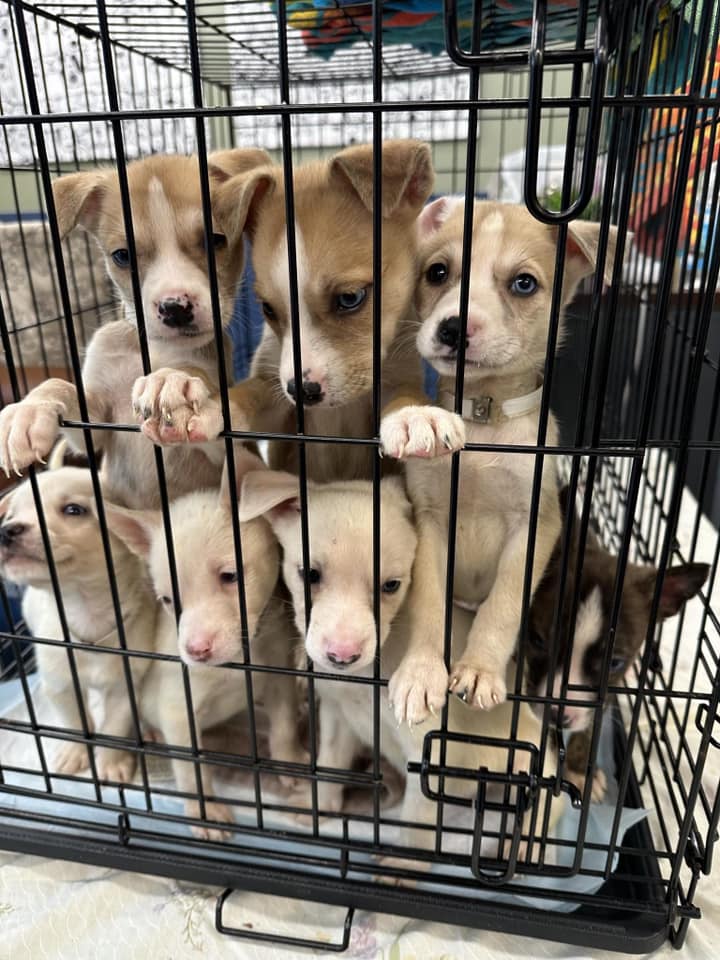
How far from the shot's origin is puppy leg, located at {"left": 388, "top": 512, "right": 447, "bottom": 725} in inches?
37.0

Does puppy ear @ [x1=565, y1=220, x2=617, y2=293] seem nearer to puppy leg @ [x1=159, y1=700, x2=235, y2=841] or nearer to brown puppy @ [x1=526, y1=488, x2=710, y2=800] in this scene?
brown puppy @ [x1=526, y1=488, x2=710, y2=800]

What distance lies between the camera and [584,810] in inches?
39.9

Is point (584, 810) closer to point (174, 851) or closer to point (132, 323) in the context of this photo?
point (174, 851)

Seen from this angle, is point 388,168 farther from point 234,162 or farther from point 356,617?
point 356,617

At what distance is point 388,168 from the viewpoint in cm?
101

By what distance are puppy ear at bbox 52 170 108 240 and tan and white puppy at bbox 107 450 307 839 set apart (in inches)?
18.0

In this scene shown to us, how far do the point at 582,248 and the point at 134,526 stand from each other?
0.84m

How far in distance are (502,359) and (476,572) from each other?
374 mm

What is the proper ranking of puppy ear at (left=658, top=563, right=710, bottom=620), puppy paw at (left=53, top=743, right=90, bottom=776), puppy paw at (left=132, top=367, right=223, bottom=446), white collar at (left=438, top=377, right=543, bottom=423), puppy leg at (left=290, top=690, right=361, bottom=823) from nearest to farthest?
puppy paw at (left=132, top=367, right=223, bottom=446) → white collar at (left=438, top=377, right=543, bottom=423) → puppy ear at (left=658, top=563, right=710, bottom=620) → puppy leg at (left=290, top=690, right=361, bottom=823) → puppy paw at (left=53, top=743, right=90, bottom=776)

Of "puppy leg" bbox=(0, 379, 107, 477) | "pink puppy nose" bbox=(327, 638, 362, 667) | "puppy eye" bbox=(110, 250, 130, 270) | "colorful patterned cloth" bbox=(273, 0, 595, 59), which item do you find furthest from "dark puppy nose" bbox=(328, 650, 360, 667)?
"colorful patterned cloth" bbox=(273, 0, 595, 59)

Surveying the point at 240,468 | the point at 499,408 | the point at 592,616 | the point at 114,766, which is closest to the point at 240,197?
the point at 240,468

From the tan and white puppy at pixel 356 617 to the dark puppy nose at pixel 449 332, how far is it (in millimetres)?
269

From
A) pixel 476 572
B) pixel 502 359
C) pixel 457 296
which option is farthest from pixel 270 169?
pixel 476 572

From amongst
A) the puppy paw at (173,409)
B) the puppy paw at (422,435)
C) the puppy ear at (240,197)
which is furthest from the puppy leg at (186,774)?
the puppy ear at (240,197)
